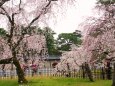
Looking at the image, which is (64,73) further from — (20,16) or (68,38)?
(68,38)

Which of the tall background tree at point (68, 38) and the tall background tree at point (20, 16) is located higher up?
the tall background tree at point (68, 38)

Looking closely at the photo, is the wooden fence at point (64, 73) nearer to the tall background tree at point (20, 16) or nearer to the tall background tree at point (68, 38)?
the tall background tree at point (20, 16)

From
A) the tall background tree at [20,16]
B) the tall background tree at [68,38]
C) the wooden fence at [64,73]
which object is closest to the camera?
the tall background tree at [20,16]

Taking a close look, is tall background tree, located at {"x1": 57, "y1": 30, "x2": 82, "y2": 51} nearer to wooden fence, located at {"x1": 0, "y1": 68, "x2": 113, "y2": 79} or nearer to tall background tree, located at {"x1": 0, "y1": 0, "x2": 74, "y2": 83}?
wooden fence, located at {"x1": 0, "y1": 68, "x2": 113, "y2": 79}

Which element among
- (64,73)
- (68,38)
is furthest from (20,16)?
(68,38)

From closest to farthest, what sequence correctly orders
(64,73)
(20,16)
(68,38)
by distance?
(20,16), (64,73), (68,38)

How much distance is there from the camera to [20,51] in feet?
102

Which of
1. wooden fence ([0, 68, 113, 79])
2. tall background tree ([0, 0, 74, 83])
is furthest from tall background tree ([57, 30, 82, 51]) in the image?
tall background tree ([0, 0, 74, 83])

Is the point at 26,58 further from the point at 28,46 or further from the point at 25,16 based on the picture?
the point at 25,16

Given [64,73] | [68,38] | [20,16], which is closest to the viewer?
[20,16]

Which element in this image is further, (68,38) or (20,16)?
(68,38)

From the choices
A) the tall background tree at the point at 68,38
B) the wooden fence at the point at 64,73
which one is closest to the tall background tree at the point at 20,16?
the wooden fence at the point at 64,73

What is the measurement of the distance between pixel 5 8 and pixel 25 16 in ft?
5.72

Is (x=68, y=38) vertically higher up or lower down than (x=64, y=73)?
higher up
